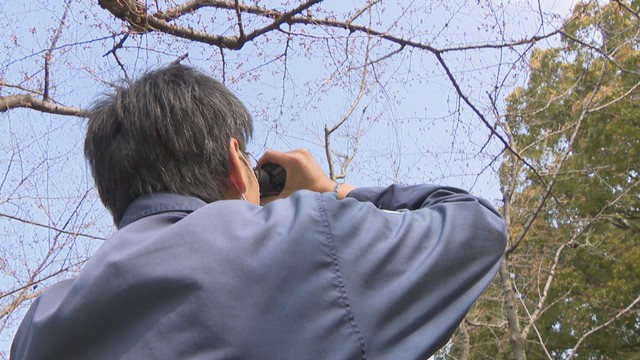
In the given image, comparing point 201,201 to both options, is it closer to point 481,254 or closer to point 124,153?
point 124,153

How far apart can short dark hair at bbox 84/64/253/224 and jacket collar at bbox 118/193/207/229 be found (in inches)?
1.0

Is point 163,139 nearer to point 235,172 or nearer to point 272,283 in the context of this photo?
point 235,172

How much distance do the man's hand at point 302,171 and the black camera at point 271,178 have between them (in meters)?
0.01

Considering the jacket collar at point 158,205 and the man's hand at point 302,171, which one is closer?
the jacket collar at point 158,205

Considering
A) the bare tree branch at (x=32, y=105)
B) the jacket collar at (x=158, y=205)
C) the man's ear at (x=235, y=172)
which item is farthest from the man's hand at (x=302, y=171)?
the bare tree branch at (x=32, y=105)

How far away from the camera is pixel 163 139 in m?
1.07

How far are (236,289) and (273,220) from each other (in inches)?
4.1

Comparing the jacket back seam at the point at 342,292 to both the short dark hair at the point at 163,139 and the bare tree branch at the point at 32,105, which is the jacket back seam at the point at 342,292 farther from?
the bare tree branch at the point at 32,105

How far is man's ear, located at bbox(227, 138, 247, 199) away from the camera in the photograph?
1097 millimetres

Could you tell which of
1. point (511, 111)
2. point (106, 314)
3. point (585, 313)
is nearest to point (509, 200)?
point (511, 111)

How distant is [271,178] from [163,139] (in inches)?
9.8

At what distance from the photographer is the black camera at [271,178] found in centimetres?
124

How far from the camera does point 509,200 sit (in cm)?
590

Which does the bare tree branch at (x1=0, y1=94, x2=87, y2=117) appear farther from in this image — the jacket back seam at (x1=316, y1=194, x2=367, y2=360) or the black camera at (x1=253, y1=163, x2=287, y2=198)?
the jacket back seam at (x1=316, y1=194, x2=367, y2=360)
